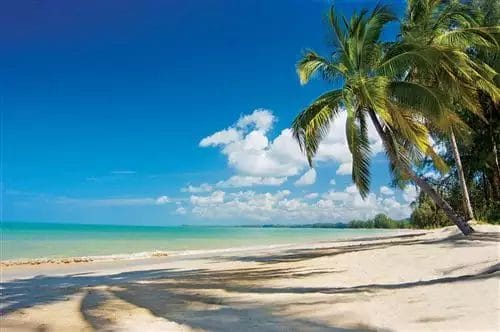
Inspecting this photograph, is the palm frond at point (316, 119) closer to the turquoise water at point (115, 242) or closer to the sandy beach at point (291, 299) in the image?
the sandy beach at point (291, 299)

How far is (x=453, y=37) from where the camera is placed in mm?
15430

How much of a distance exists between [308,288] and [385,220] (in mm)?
93406

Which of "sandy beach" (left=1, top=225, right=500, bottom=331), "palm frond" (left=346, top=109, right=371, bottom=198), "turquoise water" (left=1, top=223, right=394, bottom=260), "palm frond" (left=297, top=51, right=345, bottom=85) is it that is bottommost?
"sandy beach" (left=1, top=225, right=500, bottom=331)

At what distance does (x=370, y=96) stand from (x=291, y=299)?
6574mm

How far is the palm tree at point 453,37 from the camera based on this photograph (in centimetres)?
1383

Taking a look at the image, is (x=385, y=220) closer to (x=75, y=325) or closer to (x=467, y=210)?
(x=467, y=210)

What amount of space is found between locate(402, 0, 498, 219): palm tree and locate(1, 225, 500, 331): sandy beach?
17.3 ft

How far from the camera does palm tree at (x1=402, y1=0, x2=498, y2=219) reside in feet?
45.4

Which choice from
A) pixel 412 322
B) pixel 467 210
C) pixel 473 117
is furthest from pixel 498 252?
pixel 473 117

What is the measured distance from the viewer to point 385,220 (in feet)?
317

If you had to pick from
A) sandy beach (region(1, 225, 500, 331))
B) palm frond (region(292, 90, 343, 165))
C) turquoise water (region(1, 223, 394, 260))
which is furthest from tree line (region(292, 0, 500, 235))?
turquoise water (region(1, 223, 394, 260))

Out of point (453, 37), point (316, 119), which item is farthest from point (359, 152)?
point (453, 37)

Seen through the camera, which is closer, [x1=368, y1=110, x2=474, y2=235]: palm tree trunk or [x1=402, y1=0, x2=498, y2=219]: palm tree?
[x1=368, y1=110, x2=474, y2=235]: palm tree trunk

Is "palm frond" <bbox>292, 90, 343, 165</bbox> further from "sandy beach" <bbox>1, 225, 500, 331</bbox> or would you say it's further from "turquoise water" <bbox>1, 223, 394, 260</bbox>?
"turquoise water" <bbox>1, 223, 394, 260</bbox>
